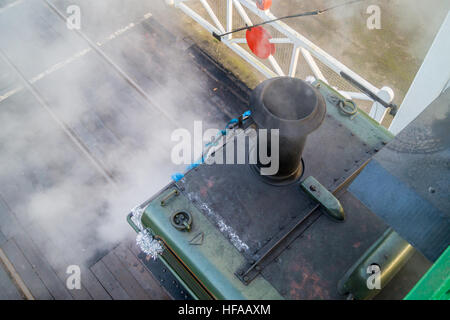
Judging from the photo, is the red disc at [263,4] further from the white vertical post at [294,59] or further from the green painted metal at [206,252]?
the green painted metal at [206,252]

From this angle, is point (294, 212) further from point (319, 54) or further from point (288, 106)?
point (319, 54)

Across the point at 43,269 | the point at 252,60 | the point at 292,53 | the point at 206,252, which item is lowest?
the point at 43,269

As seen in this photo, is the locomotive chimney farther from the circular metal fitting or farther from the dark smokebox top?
the circular metal fitting

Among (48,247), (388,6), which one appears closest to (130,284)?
(48,247)

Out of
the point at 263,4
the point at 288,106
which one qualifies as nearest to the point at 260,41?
the point at 263,4

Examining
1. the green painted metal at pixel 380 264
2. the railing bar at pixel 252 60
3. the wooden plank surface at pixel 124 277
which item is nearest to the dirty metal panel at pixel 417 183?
the green painted metal at pixel 380 264

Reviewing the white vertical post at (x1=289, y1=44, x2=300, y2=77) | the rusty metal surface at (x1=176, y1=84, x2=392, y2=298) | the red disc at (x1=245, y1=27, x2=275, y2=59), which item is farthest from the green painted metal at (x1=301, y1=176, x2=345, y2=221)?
the white vertical post at (x1=289, y1=44, x2=300, y2=77)
